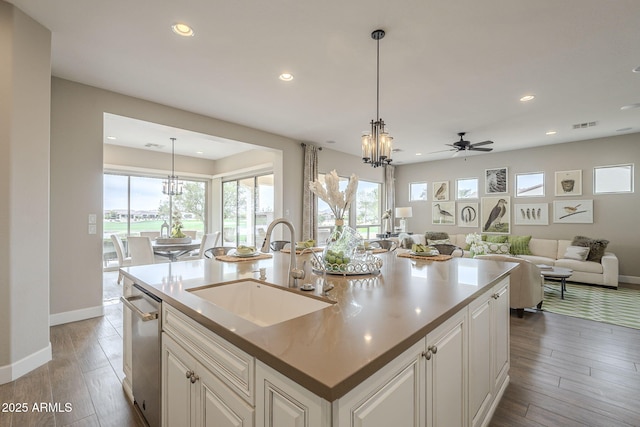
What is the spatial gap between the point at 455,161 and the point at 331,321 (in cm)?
792

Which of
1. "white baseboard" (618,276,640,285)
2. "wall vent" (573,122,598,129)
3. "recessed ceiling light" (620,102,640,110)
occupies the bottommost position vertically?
"white baseboard" (618,276,640,285)

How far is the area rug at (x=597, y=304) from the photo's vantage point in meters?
3.57

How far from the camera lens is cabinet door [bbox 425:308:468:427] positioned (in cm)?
108

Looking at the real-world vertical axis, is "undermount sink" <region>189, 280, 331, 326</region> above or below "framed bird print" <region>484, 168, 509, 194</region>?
below

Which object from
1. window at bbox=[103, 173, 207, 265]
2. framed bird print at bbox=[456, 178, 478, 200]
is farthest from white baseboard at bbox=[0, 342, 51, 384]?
framed bird print at bbox=[456, 178, 478, 200]

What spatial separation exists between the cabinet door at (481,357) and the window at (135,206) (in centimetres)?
682

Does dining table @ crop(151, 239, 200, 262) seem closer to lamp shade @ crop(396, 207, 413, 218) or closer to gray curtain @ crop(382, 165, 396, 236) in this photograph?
lamp shade @ crop(396, 207, 413, 218)

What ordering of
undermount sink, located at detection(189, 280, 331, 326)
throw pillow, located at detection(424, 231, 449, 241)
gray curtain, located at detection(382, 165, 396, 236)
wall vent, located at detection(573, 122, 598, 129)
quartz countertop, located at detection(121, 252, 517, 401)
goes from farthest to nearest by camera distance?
1. gray curtain, located at detection(382, 165, 396, 236)
2. throw pillow, located at detection(424, 231, 449, 241)
3. wall vent, located at detection(573, 122, 598, 129)
4. undermount sink, located at detection(189, 280, 331, 326)
5. quartz countertop, located at detection(121, 252, 517, 401)

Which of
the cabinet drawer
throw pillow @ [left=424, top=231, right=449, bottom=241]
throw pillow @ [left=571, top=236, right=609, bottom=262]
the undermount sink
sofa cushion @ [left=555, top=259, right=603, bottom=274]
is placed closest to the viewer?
the cabinet drawer

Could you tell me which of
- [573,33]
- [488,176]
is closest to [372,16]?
[573,33]

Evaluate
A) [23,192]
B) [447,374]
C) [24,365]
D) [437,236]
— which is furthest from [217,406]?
[437,236]

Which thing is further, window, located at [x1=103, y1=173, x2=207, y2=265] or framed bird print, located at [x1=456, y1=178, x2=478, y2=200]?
framed bird print, located at [x1=456, y1=178, x2=478, y2=200]

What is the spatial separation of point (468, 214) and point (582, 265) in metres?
2.64

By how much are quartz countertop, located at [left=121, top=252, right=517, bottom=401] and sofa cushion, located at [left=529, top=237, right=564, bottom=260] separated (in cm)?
532
